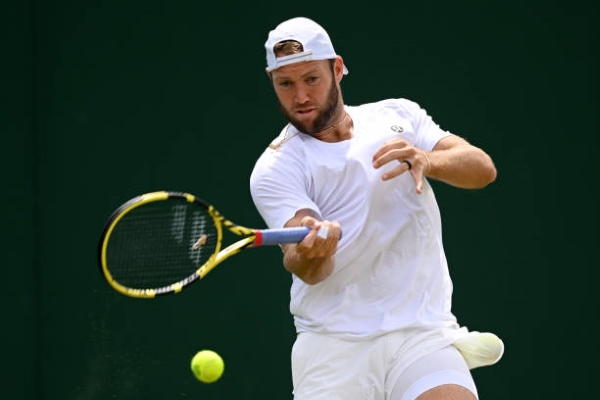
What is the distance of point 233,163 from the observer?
→ 19.0ft

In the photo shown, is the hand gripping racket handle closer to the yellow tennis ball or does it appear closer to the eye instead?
the eye

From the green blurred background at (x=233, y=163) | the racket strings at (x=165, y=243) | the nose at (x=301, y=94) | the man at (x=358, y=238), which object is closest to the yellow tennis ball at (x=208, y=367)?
the man at (x=358, y=238)

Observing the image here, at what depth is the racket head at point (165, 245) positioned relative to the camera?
11.5ft

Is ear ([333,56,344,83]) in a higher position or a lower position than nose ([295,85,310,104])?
higher

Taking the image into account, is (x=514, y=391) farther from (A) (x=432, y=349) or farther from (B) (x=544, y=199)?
(A) (x=432, y=349)

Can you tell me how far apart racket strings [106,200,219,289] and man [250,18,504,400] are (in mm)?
243

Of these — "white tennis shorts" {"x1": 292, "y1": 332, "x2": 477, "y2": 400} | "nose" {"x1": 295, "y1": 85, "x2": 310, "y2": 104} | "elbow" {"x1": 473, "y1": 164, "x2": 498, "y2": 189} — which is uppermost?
"nose" {"x1": 295, "y1": 85, "x2": 310, "y2": 104}

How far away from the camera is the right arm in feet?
11.4

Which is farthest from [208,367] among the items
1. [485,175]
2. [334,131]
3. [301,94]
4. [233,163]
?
[233,163]

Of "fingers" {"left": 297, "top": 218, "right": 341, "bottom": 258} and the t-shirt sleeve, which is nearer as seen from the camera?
"fingers" {"left": 297, "top": 218, "right": 341, "bottom": 258}

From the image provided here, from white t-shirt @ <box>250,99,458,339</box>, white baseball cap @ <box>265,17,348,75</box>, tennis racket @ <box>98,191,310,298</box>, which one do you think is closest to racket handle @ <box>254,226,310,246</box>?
tennis racket @ <box>98,191,310,298</box>

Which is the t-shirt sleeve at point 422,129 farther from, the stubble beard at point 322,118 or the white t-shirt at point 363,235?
the stubble beard at point 322,118

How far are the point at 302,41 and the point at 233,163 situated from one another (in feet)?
6.58

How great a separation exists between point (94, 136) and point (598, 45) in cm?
245
